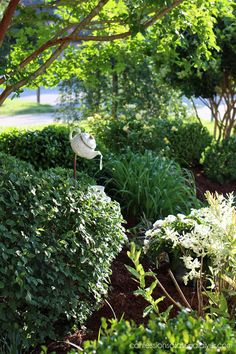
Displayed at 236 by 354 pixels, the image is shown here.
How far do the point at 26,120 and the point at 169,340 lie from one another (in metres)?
16.8

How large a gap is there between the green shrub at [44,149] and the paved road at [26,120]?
10.9m

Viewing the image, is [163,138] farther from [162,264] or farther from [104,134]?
[162,264]

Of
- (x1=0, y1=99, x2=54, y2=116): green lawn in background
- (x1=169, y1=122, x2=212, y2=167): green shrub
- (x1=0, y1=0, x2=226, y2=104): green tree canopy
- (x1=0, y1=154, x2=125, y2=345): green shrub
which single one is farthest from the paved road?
(x1=0, y1=154, x2=125, y2=345): green shrub

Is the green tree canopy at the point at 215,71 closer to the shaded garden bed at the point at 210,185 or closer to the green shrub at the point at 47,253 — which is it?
the shaded garden bed at the point at 210,185

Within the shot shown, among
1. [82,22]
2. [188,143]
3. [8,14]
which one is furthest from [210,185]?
[8,14]

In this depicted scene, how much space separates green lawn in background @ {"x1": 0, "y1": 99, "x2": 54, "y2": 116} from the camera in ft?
68.0

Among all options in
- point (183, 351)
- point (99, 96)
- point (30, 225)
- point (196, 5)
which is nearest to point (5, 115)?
point (99, 96)

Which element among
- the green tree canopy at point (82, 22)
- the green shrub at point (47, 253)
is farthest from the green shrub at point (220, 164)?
the green shrub at point (47, 253)

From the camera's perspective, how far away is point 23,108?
21578 millimetres

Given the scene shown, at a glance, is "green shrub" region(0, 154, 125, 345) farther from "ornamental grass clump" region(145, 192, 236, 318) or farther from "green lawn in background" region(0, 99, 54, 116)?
"green lawn in background" region(0, 99, 54, 116)

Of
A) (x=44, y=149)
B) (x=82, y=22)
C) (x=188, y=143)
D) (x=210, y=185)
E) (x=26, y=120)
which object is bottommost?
(x=210, y=185)

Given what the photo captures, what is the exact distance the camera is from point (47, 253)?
11.5ft

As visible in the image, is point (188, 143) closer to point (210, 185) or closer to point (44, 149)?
point (210, 185)

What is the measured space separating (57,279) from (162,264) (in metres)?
1.55
